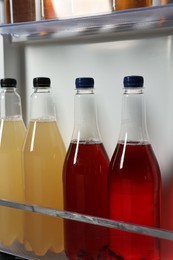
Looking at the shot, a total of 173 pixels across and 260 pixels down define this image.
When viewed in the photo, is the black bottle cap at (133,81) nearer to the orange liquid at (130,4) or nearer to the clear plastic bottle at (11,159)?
the orange liquid at (130,4)

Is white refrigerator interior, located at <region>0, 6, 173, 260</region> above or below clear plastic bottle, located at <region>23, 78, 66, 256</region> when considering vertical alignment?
above

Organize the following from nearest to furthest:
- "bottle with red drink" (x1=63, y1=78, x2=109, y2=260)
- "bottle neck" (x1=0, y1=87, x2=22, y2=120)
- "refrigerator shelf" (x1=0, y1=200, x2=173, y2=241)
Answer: "refrigerator shelf" (x1=0, y1=200, x2=173, y2=241) → "bottle with red drink" (x1=63, y1=78, x2=109, y2=260) → "bottle neck" (x1=0, y1=87, x2=22, y2=120)

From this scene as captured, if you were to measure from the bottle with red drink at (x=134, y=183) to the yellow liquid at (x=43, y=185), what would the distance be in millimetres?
116

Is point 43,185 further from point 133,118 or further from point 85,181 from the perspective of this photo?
point 133,118

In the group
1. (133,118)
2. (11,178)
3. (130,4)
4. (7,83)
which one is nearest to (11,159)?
(11,178)

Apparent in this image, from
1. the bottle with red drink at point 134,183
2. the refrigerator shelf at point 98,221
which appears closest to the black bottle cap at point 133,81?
the bottle with red drink at point 134,183

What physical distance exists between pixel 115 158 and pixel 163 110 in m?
0.13

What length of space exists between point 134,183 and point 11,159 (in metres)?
0.25

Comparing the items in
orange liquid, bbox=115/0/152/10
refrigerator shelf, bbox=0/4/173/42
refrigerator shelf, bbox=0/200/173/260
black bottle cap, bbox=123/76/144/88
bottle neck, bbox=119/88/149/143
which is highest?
orange liquid, bbox=115/0/152/10

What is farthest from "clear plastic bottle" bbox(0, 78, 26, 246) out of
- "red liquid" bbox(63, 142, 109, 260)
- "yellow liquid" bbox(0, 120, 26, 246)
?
"red liquid" bbox(63, 142, 109, 260)

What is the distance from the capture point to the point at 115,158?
0.62 meters

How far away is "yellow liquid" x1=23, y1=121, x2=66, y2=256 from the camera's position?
0.66 m

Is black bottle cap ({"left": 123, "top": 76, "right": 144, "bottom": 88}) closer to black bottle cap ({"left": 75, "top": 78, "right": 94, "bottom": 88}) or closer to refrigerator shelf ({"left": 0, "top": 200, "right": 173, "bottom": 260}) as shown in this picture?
black bottle cap ({"left": 75, "top": 78, "right": 94, "bottom": 88})

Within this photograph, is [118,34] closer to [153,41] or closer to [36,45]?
[153,41]
